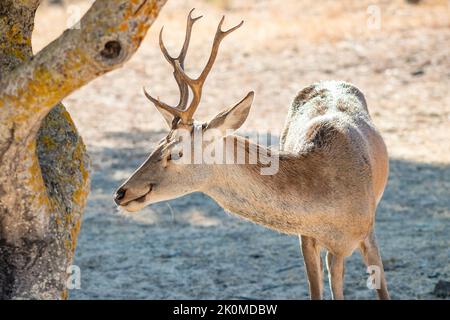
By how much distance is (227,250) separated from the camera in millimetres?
8172

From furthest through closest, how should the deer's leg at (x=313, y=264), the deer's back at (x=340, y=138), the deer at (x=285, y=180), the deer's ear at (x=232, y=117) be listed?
the deer's leg at (x=313, y=264)
the deer's back at (x=340, y=138)
the deer at (x=285, y=180)
the deer's ear at (x=232, y=117)

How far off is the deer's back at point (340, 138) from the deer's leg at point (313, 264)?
0.51m

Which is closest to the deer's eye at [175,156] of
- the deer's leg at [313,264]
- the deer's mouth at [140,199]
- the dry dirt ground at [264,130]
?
the deer's mouth at [140,199]

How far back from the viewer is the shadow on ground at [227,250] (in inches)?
289

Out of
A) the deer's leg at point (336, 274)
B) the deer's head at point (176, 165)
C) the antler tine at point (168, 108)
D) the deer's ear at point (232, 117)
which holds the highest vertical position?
the antler tine at point (168, 108)

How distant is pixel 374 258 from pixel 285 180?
Answer: 3.66 ft

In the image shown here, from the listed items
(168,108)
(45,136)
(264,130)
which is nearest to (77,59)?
(45,136)

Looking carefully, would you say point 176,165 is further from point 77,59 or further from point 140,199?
point 77,59

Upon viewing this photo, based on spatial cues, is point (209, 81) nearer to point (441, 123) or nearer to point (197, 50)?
point (197, 50)

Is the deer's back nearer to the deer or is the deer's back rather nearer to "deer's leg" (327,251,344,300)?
the deer

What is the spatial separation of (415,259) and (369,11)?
10.3 metres

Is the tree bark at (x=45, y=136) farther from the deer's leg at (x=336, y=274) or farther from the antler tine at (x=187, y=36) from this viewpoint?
the deer's leg at (x=336, y=274)

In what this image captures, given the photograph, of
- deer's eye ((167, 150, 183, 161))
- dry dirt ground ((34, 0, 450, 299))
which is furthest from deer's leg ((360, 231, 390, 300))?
deer's eye ((167, 150, 183, 161))

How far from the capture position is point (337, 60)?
572 inches
